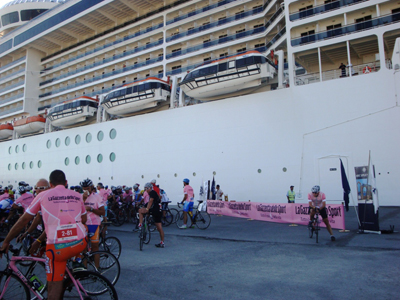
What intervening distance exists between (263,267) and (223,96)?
1373 cm

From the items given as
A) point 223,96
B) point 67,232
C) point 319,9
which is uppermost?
point 319,9

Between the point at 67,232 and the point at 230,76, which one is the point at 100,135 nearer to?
the point at 230,76

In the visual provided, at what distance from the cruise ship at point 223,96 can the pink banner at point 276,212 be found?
0.94 meters

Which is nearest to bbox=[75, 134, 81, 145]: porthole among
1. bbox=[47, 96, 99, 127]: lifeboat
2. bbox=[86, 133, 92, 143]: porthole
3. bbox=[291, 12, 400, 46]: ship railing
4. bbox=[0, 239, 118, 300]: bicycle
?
bbox=[86, 133, 92, 143]: porthole

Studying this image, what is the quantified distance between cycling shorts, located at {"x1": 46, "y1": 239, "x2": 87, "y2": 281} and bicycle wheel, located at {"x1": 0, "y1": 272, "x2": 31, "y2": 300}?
2.52 feet

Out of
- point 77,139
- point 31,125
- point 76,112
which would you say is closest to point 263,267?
point 77,139

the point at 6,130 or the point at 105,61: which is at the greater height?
the point at 105,61

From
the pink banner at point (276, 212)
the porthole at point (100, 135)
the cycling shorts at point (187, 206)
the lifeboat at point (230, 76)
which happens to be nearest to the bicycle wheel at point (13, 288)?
the cycling shorts at point (187, 206)

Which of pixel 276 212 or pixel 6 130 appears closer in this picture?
pixel 276 212

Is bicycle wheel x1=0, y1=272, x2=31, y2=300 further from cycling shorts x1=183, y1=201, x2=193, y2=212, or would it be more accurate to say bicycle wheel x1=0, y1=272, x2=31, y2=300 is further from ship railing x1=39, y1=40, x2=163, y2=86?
ship railing x1=39, y1=40, x2=163, y2=86

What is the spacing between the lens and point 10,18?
120ft

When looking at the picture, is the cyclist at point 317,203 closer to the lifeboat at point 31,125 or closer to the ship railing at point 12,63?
the lifeboat at point 31,125

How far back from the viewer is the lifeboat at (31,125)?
2825cm

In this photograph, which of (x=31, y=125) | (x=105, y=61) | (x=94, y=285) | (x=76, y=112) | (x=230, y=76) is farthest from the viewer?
(x=31, y=125)
